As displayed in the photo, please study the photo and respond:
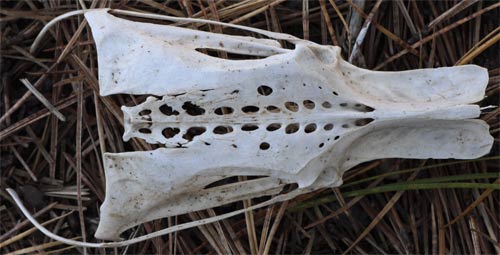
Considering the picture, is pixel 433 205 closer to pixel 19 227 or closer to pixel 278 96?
pixel 278 96

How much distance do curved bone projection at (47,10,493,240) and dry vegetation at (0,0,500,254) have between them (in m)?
0.19

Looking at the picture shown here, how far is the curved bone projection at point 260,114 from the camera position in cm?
159

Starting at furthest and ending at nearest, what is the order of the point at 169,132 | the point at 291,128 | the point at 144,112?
the point at 169,132
the point at 291,128
the point at 144,112

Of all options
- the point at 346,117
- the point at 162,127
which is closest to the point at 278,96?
the point at 346,117

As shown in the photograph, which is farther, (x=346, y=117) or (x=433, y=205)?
(x=433, y=205)

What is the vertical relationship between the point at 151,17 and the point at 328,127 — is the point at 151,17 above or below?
above

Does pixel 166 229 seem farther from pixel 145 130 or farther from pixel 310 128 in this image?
pixel 310 128

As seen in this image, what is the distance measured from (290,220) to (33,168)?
86 cm

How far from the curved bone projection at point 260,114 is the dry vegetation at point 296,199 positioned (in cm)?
19

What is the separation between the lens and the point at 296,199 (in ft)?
6.36

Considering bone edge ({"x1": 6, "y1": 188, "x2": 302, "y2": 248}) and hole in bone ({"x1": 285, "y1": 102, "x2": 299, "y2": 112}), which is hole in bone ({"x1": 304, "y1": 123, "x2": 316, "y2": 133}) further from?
bone edge ({"x1": 6, "y1": 188, "x2": 302, "y2": 248})

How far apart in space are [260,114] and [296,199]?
1.44 feet

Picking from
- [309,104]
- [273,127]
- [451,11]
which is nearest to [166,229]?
[273,127]

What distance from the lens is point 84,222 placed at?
1.99 meters
